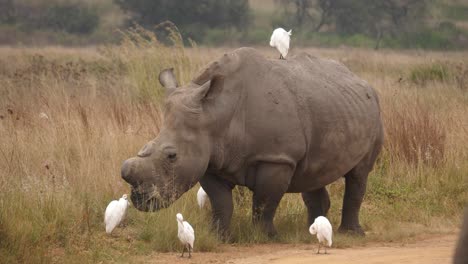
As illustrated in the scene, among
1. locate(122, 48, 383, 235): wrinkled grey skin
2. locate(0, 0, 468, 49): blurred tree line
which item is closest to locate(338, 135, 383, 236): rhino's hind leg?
locate(122, 48, 383, 235): wrinkled grey skin

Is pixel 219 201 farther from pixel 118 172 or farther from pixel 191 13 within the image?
pixel 191 13

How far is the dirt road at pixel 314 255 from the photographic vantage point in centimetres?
778

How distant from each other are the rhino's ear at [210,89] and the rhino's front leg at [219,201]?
692mm

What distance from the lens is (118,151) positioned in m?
10.6

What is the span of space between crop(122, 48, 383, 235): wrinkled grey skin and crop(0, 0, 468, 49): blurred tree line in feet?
107

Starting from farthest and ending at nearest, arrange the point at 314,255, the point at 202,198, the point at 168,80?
the point at 202,198
the point at 168,80
the point at 314,255

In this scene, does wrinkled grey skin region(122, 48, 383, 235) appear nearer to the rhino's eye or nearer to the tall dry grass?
the rhino's eye

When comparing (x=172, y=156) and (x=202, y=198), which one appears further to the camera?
(x=202, y=198)

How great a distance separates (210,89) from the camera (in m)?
8.60

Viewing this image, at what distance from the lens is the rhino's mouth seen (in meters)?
8.14

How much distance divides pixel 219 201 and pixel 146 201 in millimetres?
783

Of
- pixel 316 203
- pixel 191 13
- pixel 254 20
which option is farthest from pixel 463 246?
pixel 254 20

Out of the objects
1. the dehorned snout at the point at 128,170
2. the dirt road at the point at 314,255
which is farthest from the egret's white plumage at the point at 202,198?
the dehorned snout at the point at 128,170

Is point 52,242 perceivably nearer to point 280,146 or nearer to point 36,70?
point 280,146
